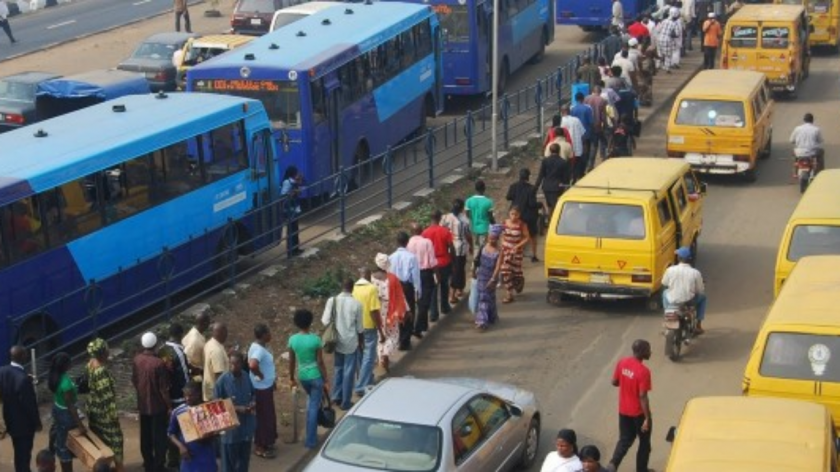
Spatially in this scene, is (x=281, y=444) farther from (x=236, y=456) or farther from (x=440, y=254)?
(x=440, y=254)

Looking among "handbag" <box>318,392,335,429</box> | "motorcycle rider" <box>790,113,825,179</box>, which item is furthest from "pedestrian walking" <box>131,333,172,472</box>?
"motorcycle rider" <box>790,113,825,179</box>

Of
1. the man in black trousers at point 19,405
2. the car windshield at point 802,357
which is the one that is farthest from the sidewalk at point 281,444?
the car windshield at point 802,357

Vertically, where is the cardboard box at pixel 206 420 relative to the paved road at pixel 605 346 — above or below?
above

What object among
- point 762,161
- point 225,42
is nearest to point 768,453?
point 762,161

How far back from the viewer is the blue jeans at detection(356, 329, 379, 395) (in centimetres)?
1783

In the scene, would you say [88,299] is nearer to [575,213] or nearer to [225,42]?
[575,213]

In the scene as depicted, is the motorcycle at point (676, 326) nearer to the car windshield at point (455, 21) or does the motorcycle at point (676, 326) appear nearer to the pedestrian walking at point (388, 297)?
the pedestrian walking at point (388, 297)

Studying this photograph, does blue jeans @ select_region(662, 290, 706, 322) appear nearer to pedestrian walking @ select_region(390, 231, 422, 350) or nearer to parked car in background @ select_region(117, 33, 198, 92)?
pedestrian walking @ select_region(390, 231, 422, 350)

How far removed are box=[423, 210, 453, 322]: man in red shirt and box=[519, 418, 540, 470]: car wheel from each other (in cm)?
444

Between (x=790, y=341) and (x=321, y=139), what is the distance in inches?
513

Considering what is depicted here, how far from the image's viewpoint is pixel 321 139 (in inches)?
1062

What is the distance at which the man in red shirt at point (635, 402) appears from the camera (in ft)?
50.0

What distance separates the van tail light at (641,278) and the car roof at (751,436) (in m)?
7.00

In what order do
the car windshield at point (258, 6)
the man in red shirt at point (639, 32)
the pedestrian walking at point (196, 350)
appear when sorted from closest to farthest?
the pedestrian walking at point (196, 350)
the man in red shirt at point (639, 32)
the car windshield at point (258, 6)
